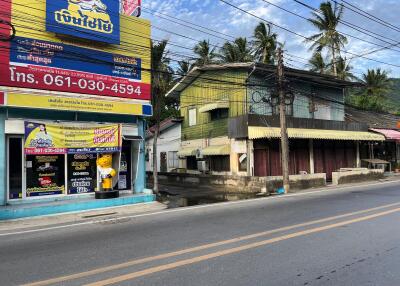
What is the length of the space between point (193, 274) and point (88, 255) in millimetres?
2230

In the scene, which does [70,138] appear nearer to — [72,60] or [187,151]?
[72,60]

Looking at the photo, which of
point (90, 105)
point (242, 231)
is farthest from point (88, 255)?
point (90, 105)

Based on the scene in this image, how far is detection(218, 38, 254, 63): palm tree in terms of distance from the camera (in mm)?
39625

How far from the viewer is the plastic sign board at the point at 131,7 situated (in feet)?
52.2

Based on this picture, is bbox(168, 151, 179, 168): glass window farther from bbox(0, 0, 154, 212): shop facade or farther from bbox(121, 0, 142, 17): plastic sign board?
bbox(121, 0, 142, 17): plastic sign board

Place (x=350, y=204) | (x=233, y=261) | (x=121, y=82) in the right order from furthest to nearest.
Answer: (x=121, y=82) → (x=350, y=204) → (x=233, y=261)

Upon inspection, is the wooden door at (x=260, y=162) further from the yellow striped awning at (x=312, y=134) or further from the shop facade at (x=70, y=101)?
the shop facade at (x=70, y=101)

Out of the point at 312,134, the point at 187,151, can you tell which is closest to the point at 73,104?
the point at 187,151

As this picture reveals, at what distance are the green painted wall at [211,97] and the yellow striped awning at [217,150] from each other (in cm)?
93

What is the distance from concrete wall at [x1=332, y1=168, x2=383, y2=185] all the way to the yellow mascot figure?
13242mm

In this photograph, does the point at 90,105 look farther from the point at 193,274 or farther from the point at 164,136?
the point at 164,136

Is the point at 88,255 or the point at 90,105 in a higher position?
the point at 90,105

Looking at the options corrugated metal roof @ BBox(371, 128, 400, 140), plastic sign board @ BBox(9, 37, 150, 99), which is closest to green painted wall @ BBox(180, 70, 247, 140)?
plastic sign board @ BBox(9, 37, 150, 99)

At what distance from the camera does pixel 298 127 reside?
22.9 m
